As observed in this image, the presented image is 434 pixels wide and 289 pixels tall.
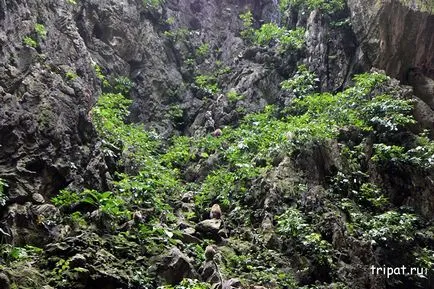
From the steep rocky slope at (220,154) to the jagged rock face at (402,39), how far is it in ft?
0.17

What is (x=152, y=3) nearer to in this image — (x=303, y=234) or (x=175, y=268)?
(x=303, y=234)

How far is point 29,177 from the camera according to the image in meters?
9.20

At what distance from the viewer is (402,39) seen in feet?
51.2

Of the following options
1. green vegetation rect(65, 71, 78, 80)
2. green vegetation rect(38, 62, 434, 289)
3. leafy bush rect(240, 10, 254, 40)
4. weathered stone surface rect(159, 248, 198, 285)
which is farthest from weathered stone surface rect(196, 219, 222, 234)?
leafy bush rect(240, 10, 254, 40)

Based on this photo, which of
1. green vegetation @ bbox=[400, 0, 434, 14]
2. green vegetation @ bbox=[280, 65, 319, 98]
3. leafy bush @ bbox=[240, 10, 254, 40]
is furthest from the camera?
leafy bush @ bbox=[240, 10, 254, 40]

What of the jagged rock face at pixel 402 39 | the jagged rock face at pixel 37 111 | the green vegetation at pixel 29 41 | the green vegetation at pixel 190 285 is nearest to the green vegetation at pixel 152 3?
the jagged rock face at pixel 37 111

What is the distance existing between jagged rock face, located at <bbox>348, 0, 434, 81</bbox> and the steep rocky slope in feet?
0.17

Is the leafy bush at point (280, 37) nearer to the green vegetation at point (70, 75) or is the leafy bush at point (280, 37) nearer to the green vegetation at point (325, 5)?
the green vegetation at point (325, 5)

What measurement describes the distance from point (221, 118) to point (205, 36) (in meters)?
7.58

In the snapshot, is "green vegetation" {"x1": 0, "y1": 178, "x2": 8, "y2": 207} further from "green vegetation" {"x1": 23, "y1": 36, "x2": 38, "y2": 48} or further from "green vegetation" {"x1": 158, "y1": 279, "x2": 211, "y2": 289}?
"green vegetation" {"x1": 23, "y1": 36, "x2": 38, "y2": 48}

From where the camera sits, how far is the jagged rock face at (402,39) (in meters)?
15.6

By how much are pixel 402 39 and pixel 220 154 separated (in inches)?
311

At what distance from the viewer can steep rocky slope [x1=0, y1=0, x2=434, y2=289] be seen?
27.6 ft

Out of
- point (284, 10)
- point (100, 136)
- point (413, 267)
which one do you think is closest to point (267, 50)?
point (284, 10)
